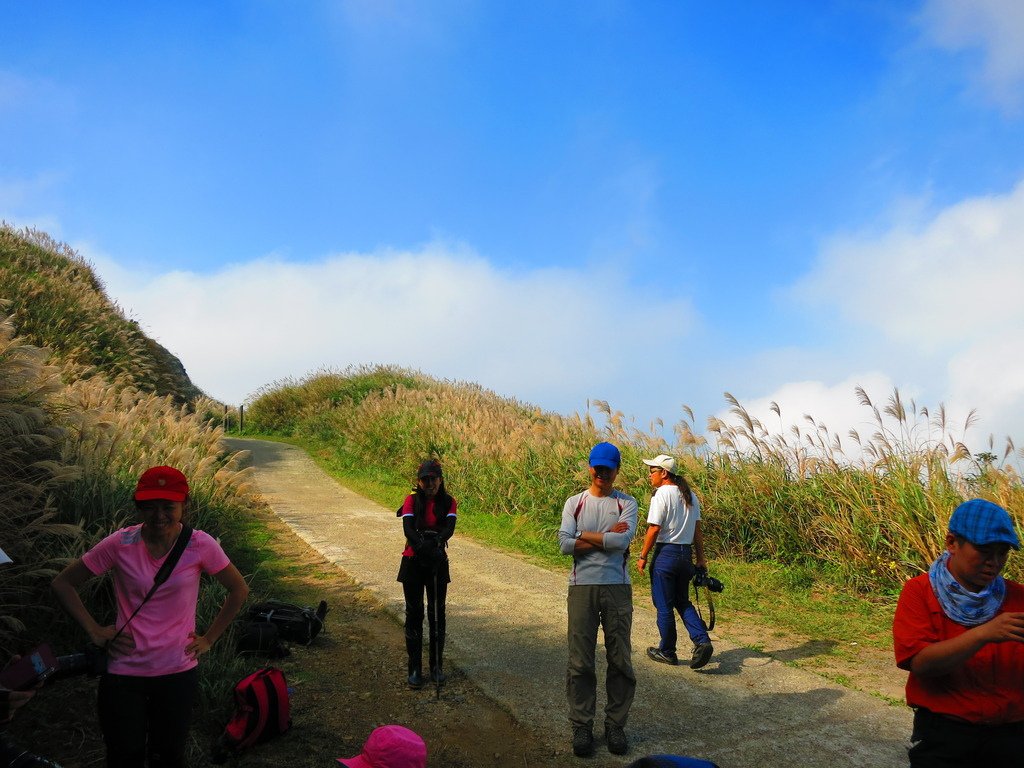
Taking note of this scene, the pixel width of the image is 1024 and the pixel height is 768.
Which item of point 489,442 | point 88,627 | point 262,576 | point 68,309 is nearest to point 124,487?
point 262,576

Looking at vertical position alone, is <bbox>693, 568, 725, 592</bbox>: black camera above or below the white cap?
below

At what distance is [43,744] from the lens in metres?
4.44

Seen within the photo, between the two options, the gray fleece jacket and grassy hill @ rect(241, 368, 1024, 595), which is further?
grassy hill @ rect(241, 368, 1024, 595)

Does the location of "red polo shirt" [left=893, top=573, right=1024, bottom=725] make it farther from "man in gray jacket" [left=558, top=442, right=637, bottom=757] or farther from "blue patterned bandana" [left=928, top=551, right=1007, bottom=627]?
"man in gray jacket" [left=558, top=442, right=637, bottom=757]

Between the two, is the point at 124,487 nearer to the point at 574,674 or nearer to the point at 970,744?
the point at 574,674

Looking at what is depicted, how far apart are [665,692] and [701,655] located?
566mm

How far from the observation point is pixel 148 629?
3518mm

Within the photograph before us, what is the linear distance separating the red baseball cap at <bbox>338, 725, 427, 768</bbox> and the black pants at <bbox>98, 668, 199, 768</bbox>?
3.37 feet

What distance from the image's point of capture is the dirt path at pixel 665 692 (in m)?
4.87

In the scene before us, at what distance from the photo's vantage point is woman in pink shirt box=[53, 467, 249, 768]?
348 centimetres

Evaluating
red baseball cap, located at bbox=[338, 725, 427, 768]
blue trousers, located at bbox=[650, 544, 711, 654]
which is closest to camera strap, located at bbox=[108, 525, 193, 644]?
red baseball cap, located at bbox=[338, 725, 427, 768]

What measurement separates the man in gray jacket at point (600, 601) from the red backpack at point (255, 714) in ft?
6.02

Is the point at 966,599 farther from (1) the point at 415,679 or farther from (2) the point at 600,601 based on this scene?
(1) the point at 415,679

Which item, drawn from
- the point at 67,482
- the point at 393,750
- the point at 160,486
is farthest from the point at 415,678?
the point at 67,482
